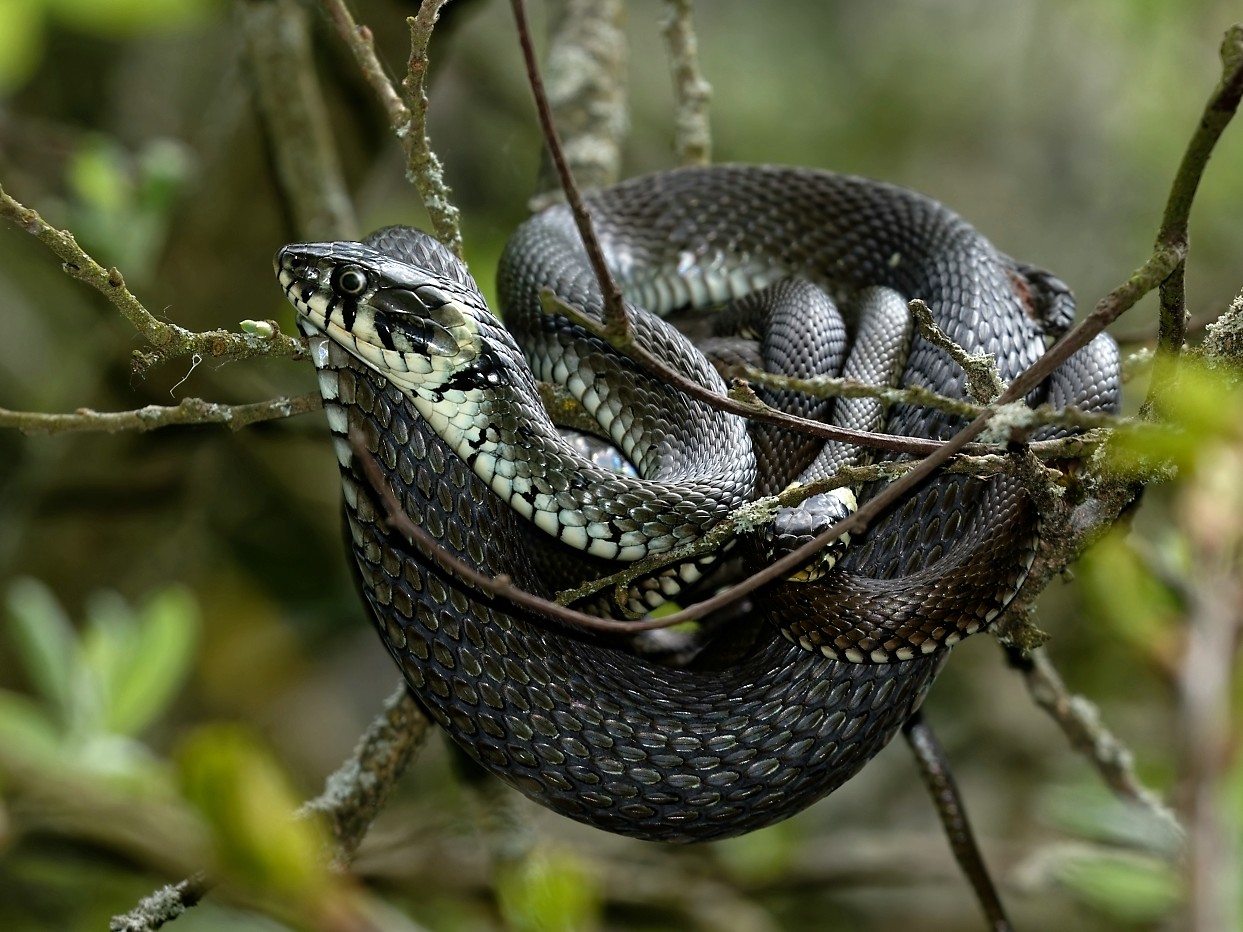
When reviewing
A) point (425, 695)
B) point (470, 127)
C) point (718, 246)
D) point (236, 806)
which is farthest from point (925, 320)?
point (470, 127)

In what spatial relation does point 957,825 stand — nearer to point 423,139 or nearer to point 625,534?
point 625,534

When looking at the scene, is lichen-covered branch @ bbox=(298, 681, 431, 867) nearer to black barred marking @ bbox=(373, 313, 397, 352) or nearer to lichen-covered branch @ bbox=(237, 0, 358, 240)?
black barred marking @ bbox=(373, 313, 397, 352)

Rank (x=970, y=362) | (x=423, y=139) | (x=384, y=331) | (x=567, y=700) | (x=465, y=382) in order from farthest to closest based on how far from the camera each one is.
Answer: (x=465, y=382) < (x=384, y=331) < (x=567, y=700) < (x=423, y=139) < (x=970, y=362)

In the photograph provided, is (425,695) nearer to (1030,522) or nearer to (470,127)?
(1030,522)

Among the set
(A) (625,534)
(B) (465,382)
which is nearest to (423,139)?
(B) (465,382)

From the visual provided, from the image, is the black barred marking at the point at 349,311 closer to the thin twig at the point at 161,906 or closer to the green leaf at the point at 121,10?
the green leaf at the point at 121,10

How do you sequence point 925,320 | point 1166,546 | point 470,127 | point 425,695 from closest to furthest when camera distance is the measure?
1. point 925,320
2. point 425,695
3. point 1166,546
4. point 470,127

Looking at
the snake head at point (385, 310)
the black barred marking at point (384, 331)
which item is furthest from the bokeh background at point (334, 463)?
the black barred marking at point (384, 331)
